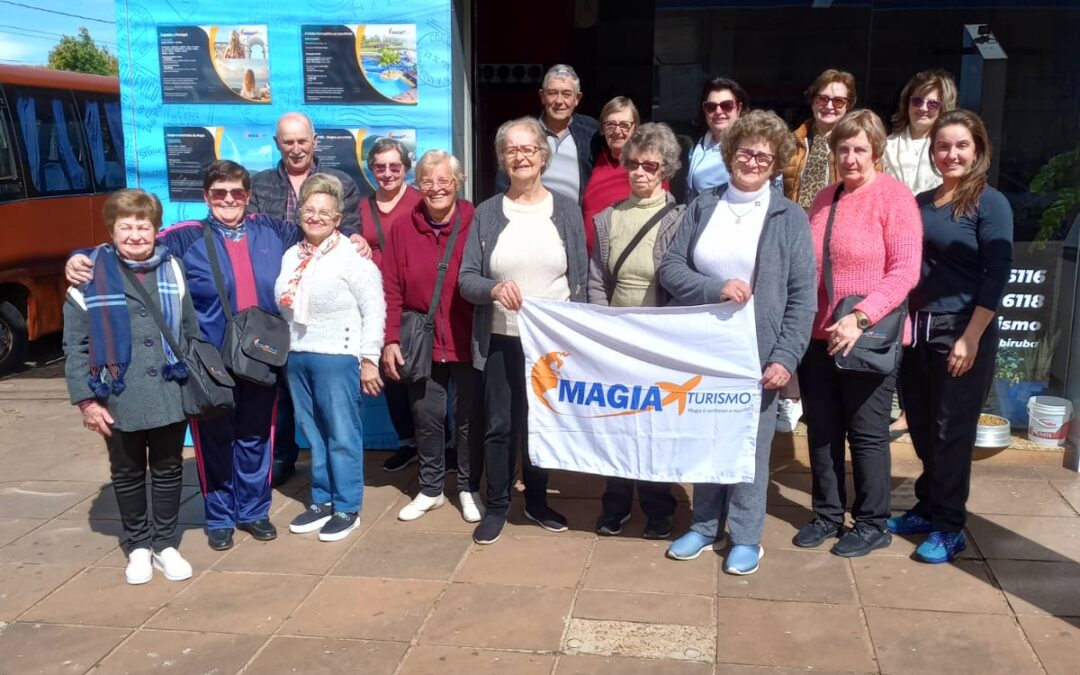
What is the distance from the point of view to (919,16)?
6.37 meters

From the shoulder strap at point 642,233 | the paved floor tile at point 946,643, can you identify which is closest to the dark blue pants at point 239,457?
the shoulder strap at point 642,233

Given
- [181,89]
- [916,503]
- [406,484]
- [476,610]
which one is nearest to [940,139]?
[916,503]

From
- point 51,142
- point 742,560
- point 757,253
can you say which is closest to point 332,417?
point 742,560

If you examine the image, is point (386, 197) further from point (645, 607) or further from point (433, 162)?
point (645, 607)

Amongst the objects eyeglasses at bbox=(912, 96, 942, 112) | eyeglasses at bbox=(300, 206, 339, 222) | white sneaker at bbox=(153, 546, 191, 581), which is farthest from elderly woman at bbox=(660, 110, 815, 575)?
white sneaker at bbox=(153, 546, 191, 581)

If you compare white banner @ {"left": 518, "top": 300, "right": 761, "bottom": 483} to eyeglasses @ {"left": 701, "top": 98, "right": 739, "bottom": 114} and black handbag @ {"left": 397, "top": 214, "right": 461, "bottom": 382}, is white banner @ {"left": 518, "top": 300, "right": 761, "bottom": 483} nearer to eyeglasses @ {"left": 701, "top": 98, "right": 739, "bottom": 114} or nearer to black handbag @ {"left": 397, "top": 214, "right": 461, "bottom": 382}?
black handbag @ {"left": 397, "top": 214, "right": 461, "bottom": 382}

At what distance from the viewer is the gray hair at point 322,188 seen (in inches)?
176

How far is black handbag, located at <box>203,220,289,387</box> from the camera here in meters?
4.41

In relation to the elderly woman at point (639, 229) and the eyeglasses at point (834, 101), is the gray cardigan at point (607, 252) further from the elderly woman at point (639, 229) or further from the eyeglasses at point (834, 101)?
the eyeglasses at point (834, 101)

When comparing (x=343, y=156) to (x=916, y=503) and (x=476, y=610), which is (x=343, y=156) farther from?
(x=916, y=503)

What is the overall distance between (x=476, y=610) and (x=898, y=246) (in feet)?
7.18

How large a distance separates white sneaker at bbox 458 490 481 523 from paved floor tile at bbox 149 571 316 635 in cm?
87

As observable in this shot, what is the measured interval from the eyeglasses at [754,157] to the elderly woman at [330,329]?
1.68 metres

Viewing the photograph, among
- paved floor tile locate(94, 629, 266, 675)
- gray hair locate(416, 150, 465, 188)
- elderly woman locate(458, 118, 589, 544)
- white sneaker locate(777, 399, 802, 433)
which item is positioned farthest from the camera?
white sneaker locate(777, 399, 802, 433)
